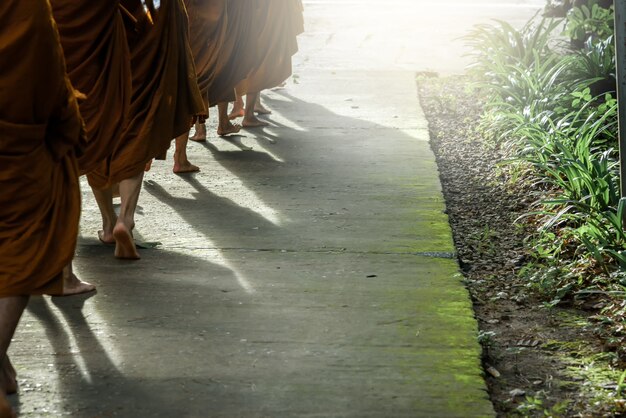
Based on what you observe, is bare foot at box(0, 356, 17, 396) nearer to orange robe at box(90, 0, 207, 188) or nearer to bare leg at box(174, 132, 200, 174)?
orange robe at box(90, 0, 207, 188)

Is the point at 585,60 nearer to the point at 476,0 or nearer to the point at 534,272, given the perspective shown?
the point at 534,272

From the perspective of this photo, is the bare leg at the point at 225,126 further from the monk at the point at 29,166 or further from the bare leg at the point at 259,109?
the monk at the point at 29,166

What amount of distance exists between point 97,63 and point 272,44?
13.3 feet

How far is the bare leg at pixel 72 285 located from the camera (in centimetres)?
462

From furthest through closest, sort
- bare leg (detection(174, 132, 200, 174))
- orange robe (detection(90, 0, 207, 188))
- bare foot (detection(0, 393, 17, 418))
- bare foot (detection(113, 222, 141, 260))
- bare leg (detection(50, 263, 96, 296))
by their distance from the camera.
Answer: bare leg (detection(174, 132, 200, 174))
orange robe (detection(90, 0, 207, 188))
bare foot (detection(113, 222, 141, 260))
bare leg (detection(50, 263, 96, 296))
bare foot (detection(0, 393, 17, 418))

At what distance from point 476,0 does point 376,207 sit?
15.5 m

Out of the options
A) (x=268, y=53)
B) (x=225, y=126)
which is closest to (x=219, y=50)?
(x=225, y=126)

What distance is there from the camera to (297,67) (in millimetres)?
11883

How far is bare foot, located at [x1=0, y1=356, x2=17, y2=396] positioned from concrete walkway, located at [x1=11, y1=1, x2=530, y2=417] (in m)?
0.04

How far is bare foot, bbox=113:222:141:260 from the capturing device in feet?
16.6

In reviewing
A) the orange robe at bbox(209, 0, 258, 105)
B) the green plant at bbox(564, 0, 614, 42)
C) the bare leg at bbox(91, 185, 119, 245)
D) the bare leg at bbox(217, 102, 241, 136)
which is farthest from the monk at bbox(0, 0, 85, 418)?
the green plant at bbox(564, 0, 614, 42)

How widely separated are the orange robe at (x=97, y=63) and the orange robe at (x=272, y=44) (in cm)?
343

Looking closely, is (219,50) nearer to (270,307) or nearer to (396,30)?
(270,307)

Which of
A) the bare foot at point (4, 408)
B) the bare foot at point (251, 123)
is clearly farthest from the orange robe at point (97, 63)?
the bare foot at point (251, 123)
